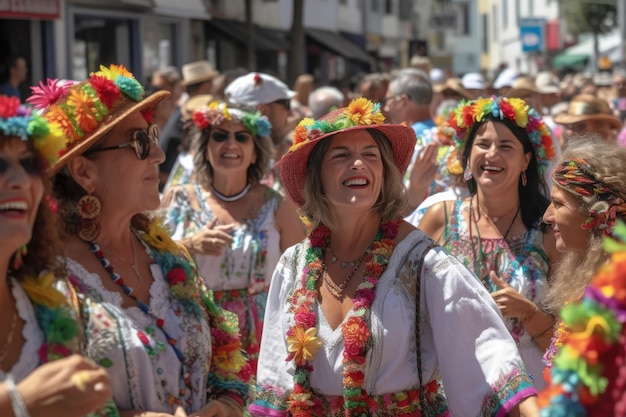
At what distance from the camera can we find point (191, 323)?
12.1ft

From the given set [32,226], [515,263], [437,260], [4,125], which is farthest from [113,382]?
[515,263]

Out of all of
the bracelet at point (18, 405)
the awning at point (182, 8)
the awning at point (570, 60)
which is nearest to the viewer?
the bracelet at point (18, 405)

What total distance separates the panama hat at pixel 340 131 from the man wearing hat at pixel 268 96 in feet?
12.9

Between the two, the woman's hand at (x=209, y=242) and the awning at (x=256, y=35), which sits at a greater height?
the awning at (x=256, y=35)

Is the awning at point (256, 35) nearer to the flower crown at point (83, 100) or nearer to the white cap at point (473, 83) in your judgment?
the white cap at point (473, 83)

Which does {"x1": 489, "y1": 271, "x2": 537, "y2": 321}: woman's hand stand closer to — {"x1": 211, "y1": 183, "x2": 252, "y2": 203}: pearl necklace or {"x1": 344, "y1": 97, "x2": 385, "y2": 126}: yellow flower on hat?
{"x1": 344, "y1": 97, "x2": 385, "y2": 126}: yellow flower on hat

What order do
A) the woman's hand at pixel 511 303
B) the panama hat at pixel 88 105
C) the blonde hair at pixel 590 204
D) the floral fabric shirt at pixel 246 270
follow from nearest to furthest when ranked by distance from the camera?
the panama hat at pixel 88 105
the blonde hair at pixel 590 204
the woman's hand at pixel 511 303
the floral fabric shirt at pixel 246 270

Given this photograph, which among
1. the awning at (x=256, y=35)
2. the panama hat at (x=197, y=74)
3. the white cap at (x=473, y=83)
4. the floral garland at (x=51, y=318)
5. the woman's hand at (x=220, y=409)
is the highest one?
the awning at (x=256, y=35)

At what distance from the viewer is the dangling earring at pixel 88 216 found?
3664mm

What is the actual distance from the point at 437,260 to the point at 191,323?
0.95 meters

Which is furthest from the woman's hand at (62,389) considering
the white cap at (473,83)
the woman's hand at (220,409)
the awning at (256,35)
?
the awning at (256,35)

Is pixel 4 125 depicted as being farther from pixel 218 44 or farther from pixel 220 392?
pixel 218 44

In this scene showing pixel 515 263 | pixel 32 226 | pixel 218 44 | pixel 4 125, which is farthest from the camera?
pixel 218 44

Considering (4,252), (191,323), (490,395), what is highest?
(4,252)
